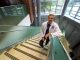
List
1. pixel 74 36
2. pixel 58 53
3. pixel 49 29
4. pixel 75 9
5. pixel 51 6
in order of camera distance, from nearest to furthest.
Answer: pixel 58 53 → pixel 49 29 → pixel 74 36 → pixel 75 9 → pixel 51 6

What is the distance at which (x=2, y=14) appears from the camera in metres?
3.86

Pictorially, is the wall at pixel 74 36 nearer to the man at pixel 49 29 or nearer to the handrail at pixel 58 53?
the man at pixel 49 29

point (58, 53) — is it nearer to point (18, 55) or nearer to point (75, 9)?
point (18, 55)

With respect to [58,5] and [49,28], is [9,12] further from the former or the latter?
[58,5]

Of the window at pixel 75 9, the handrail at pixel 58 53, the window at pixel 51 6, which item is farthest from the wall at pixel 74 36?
the window at pixel 51 6

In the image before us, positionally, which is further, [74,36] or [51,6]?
[51,6]

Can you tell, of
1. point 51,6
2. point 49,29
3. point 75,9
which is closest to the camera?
point 49,29

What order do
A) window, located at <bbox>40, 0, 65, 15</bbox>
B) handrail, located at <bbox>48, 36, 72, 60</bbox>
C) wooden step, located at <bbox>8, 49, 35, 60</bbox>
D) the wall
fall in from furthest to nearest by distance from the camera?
window, located at <bbox>40, 0, 65, 15</bbox> < the wall < wooden step, located at <bbox>8, 49, 35, 60</bbox> < handrail, located at <bbox>48, 36, 72, 60</bbox>

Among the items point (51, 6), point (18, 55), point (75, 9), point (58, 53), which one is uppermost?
Result: point (58, 53)

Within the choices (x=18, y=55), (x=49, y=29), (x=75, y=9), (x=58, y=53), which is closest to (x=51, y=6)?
(x=75, y=9)

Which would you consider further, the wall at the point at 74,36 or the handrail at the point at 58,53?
the wall at the point at 74,36

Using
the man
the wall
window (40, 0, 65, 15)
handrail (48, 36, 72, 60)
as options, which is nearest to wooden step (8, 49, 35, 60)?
the man

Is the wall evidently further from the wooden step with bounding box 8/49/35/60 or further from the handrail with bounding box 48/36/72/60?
the handrail with bounding box 48/36/72/60

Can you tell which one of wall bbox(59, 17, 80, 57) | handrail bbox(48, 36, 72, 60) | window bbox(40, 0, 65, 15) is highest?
handrail bbox(48, 36, 72, 60)
